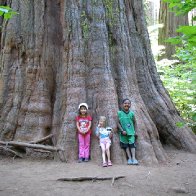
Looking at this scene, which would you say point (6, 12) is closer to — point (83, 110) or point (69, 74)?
point (83, 110)

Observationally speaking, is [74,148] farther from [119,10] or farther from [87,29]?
[119,10]

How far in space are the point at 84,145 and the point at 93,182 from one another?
1.47 meters

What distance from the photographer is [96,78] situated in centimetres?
638

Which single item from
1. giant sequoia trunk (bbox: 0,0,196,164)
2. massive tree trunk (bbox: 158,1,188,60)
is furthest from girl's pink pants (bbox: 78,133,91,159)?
massive tree trunk (bbox: 158,1,188,60)

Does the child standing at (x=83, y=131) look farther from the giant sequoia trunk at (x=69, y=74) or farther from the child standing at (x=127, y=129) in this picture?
the child standing at (x=127, y=129)

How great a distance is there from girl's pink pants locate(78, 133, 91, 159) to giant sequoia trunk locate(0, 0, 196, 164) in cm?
13

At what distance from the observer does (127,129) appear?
5941mm

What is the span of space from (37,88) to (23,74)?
0.52 m

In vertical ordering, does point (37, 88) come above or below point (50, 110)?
above

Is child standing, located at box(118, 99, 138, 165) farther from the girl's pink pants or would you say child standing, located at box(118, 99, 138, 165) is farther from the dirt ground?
the girl's pink pants

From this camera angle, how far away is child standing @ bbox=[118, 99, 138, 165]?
5.78m

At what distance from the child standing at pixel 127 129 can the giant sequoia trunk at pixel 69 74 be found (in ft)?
0.48

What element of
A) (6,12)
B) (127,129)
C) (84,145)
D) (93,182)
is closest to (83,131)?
(84,145)

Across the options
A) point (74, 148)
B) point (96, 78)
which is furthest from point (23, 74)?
point (74, 148)
